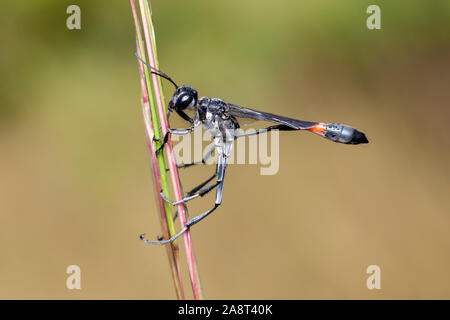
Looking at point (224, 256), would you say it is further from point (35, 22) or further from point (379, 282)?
point (35, 22)

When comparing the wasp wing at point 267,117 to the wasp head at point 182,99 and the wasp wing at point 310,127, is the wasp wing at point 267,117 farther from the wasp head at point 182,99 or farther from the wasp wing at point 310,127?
the wasp head at point 182,99

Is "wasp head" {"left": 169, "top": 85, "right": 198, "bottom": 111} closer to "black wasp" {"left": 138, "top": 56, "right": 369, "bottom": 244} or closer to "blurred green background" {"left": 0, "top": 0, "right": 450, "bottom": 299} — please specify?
"black wasp" {"left": 138, "top": 56, "right": 369, "bottom": 244}

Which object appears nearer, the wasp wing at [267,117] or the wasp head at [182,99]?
the wasp head at [182,99]

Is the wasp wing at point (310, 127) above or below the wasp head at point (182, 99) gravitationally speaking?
below
